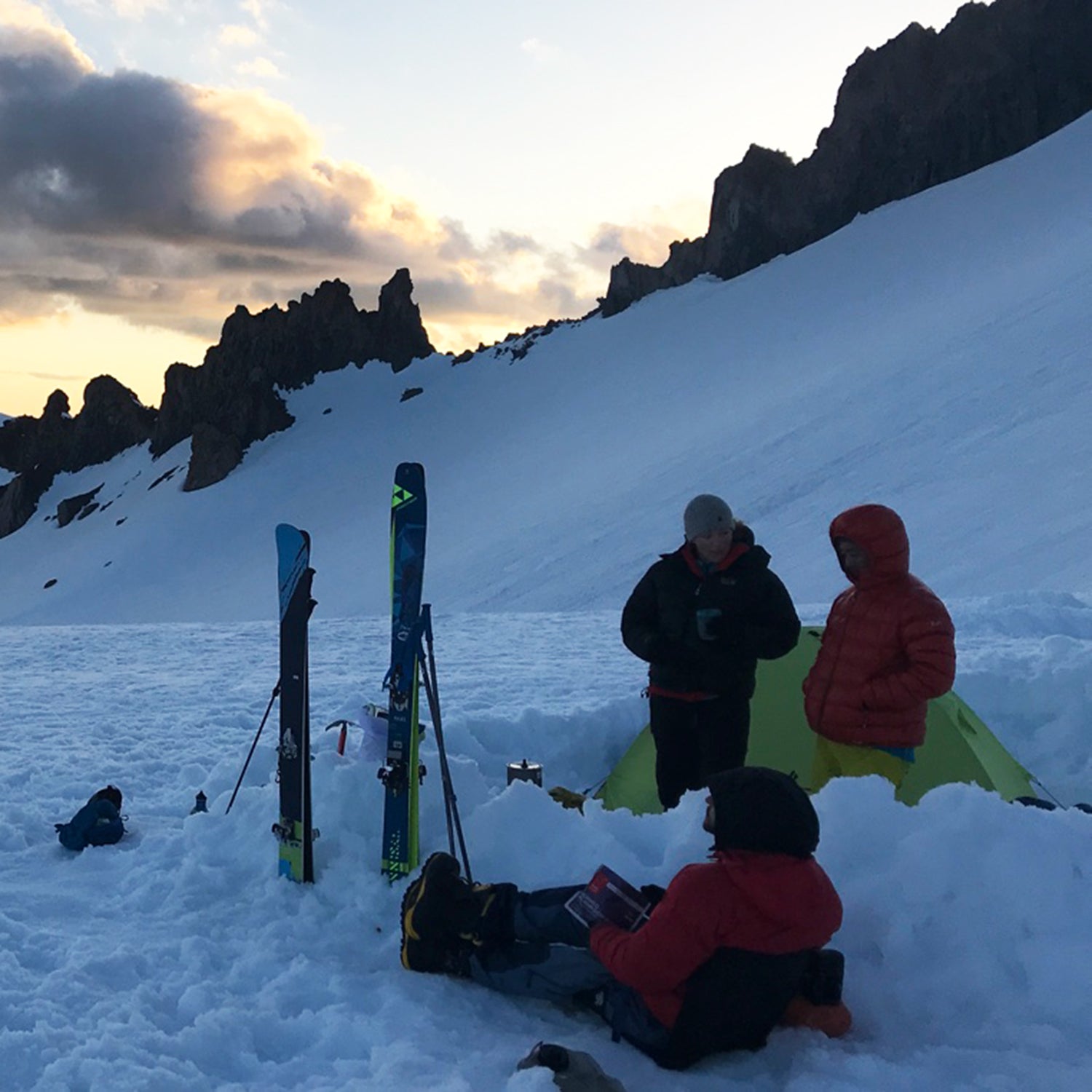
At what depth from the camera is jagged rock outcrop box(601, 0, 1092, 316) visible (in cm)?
4569

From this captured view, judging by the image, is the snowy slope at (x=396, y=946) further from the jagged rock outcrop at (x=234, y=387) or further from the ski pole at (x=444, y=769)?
the jagged rock outcrop at (x=234, y=387)

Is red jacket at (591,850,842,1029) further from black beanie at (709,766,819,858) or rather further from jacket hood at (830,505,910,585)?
jacket hood at (830,505,910,585)

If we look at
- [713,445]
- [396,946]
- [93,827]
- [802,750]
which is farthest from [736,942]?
[713,445]

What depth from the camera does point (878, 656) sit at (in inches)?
170

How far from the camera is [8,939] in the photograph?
Answer: 388 cm

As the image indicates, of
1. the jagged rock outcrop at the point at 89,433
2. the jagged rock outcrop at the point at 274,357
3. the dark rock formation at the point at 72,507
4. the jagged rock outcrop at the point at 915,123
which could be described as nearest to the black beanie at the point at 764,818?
the jagged rock outcrop at the point at 915,123

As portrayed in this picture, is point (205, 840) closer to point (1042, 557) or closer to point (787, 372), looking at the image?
point (1042, 557)

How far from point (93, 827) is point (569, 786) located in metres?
3.08

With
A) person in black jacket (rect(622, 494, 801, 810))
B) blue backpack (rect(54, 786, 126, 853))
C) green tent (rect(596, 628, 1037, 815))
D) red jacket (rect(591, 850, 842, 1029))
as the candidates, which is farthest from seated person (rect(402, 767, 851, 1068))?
blue backpack (rect(54, 786, 126, 853))

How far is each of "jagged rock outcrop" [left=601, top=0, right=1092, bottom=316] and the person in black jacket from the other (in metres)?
50.4

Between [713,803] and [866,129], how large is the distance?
2133 inches

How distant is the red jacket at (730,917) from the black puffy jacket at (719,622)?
1615 mm

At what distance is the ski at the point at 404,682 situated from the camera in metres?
4.37

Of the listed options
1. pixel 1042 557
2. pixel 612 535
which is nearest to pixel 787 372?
pixel 612 535
